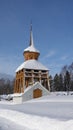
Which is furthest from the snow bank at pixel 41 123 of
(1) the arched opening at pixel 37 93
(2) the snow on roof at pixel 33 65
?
(2) the snow on roof at pixel 33 65

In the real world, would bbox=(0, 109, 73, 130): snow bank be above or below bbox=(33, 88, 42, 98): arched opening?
below

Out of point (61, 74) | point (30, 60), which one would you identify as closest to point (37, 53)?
point (30, 60)

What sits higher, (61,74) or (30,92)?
(61,74)

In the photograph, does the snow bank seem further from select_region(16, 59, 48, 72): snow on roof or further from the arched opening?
select_region(16, 59, 48, 72): snow on roof

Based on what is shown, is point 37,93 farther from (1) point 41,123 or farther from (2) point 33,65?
(1) point 41,123

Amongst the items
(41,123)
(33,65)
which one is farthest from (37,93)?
(41,123)

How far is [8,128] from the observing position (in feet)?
39.9

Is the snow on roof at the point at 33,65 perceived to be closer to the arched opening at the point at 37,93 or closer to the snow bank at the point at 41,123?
the arched opening at the point at 37,93

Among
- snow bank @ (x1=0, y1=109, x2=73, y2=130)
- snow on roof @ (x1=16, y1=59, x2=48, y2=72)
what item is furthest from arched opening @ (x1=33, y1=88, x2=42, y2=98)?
snow bank @ (x1=0, y1=109, x2=73, y2=130)

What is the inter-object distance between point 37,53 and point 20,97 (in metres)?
11.5

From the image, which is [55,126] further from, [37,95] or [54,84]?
[54,84]

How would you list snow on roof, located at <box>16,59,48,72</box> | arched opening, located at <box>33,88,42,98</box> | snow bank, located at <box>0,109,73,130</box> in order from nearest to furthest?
snow bank, located at <box>0,109,73,130</box> → arched opening, located at <box>33,88,42,98</box> → snow on roof, located at <box>16,59,48,72</box>

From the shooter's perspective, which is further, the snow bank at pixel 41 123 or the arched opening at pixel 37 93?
the arched opening at pixel 37 93

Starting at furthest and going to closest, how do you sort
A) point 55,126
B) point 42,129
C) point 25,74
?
point 25,74
point 42,129
point 55,126
